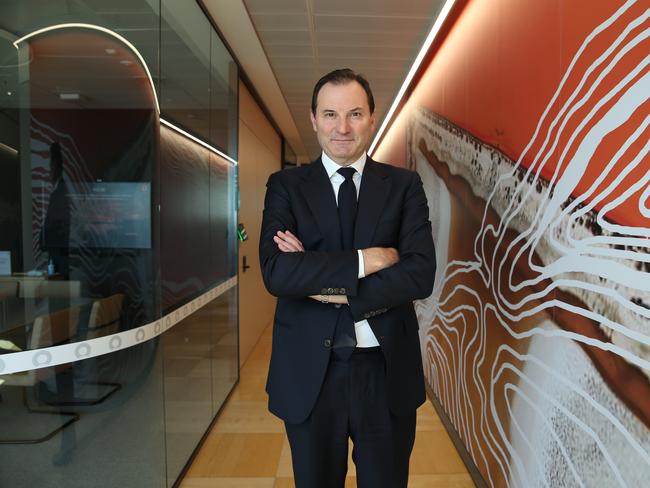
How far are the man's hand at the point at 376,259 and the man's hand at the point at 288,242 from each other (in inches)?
8.9

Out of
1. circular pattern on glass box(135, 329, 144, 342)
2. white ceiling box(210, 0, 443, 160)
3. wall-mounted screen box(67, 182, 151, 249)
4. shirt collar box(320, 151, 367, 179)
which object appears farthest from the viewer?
white ceiling box(210, 0, 443, 160)

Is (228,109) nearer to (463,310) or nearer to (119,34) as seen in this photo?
(119,34)

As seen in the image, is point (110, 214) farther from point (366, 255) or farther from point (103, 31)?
point (366, 255)

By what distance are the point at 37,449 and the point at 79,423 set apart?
0.20 m

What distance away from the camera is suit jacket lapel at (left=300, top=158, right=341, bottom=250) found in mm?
1568

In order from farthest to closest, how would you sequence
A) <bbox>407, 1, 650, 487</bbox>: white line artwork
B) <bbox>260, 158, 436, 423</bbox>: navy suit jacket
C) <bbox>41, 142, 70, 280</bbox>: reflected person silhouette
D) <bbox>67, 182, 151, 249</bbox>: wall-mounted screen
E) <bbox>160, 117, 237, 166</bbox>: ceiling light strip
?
<bbox>160, 117, 237, 166</bbox>: ceiling light strip, <bbox>67, 182, 151, 249</bbox>: wall-mounted screen, <bbox>41, 142, 70, 280</bbox>: reflected person silhouette, <bbox>260, 158, 436, 423</bbox>: navy suit jacket, <bbox>407, 1, 650, 487</bbox>: white line artwork

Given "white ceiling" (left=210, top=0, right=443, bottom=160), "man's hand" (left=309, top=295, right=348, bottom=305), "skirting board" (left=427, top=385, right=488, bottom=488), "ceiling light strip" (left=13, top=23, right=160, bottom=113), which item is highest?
"white ceiling" (left=210, top=0, right=443, bottom=160)

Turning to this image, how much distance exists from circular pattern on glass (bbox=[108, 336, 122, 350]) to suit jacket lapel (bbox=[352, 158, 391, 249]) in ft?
4.29

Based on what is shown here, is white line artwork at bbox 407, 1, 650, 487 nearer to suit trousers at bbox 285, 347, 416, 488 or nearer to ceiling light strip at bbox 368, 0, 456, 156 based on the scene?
suit trousers at bbox 285, 347, 416, 488

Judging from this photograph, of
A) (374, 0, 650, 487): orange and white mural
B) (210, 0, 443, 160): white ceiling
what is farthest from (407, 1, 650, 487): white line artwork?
(210, 0, 443, 160): white ceiling

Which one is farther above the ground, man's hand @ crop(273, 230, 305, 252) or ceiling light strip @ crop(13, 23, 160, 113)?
ceiling light strip @ crop(13, 23, 160, 113)

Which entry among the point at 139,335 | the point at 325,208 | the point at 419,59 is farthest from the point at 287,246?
the point at 419,59

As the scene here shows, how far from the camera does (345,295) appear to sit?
148cm

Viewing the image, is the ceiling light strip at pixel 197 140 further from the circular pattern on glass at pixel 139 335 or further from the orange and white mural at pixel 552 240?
the orange and white mural at pixel 552 240
